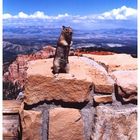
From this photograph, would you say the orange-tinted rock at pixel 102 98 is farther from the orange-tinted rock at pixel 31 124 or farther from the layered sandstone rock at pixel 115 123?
the orange-tinted rock at pixel 31 124

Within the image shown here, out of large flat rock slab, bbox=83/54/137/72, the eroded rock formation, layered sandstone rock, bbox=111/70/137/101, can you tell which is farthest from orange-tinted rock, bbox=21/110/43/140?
large flat rock slab, bbox=83/54/137/72

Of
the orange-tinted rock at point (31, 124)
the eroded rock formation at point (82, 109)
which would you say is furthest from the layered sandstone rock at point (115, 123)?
the orange-tinted rock at point (31, 124)

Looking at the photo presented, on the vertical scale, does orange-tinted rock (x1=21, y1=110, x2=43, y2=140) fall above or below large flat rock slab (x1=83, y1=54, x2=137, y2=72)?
below

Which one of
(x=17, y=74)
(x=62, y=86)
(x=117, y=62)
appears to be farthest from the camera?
(x=17, y=74)

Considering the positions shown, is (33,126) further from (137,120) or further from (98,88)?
(137,120)

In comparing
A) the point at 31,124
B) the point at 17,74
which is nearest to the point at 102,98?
the point at 31,124

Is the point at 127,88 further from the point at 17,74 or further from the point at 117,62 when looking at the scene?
the point at 17,74

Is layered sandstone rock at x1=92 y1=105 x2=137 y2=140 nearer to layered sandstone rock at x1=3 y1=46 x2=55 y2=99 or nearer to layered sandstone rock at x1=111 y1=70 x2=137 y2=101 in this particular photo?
layered sandstone rock at x1=111 y1=70 x2=137 y2=101
